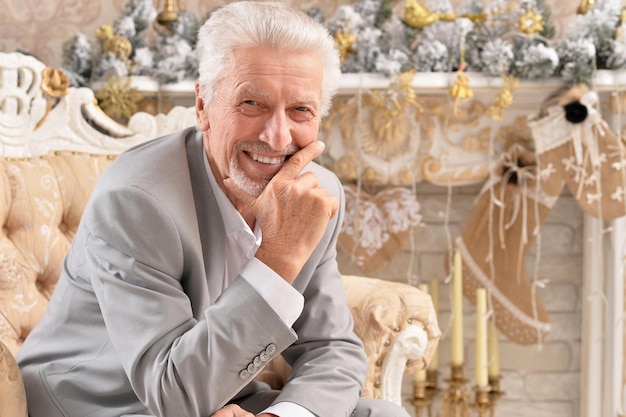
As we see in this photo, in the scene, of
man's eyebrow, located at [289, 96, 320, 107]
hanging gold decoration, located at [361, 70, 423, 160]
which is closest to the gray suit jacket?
man's eyebrow, located at [289, 96, 320, 107]

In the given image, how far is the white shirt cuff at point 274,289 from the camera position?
1.32m

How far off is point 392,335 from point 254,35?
0.72 m

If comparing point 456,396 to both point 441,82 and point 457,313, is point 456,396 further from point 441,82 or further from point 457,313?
point 441,82

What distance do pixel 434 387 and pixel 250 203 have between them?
1619 millimetres

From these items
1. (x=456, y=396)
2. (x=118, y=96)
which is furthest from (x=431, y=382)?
(x=118, y=96)

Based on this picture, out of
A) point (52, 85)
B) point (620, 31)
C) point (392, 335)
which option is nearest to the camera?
point (392, 335)

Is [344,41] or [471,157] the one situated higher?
[344,41]

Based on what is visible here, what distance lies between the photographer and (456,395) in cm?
274

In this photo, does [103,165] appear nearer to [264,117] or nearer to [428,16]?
[264,117]

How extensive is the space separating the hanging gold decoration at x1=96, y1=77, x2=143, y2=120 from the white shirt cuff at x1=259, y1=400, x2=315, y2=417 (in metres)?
1.35

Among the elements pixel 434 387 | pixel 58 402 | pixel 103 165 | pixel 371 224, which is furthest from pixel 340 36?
pixel 58 402

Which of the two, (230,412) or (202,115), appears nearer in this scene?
(230,412)

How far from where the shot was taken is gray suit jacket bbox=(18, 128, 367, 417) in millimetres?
1310

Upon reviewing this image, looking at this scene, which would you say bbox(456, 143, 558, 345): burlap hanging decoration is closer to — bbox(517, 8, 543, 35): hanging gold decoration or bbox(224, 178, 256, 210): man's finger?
bbox(517, 8, 543, 35): hanging gold decoration
